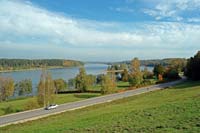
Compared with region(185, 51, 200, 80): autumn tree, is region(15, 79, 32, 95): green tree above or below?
below

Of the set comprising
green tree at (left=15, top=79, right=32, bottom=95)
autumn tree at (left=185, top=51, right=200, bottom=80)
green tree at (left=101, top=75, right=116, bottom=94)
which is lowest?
Result: green tree at (left=15, top=79, right=32, bottom=95)

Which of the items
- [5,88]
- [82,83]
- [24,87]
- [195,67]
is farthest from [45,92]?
[195,67]

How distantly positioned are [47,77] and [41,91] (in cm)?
441

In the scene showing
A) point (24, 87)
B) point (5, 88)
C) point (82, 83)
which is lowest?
point (24, 87)

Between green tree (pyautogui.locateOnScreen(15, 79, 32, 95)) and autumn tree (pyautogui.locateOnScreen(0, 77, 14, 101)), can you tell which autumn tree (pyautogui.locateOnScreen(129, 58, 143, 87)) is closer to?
green tree (pyautogui.locateOnScreen(15, 79, 32, 95))

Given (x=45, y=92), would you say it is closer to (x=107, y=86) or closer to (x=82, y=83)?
(x=107, y=86)

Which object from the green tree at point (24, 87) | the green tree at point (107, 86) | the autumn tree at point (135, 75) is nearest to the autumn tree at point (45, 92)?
the green tree at point (107, 86)

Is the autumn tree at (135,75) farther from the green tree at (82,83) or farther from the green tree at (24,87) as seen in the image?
the green tree at (24,87)

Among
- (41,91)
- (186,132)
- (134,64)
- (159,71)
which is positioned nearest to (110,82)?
(134,64)

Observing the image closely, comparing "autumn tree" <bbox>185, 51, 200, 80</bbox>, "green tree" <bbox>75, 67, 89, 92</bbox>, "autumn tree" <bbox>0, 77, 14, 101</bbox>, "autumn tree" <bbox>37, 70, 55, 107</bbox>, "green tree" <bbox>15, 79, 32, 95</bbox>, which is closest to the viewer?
"autumn tree" <bbox>37, 70, 55, 107</bbox>

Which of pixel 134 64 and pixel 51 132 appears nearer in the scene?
pixel 51 132

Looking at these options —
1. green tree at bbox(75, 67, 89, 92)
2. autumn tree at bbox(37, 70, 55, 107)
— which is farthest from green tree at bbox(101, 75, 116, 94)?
autumn tree at bbox(37, 70, 55, 107)

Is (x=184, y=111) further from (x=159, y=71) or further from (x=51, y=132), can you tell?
(x=159, y=71)

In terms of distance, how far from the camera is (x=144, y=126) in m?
16.0
